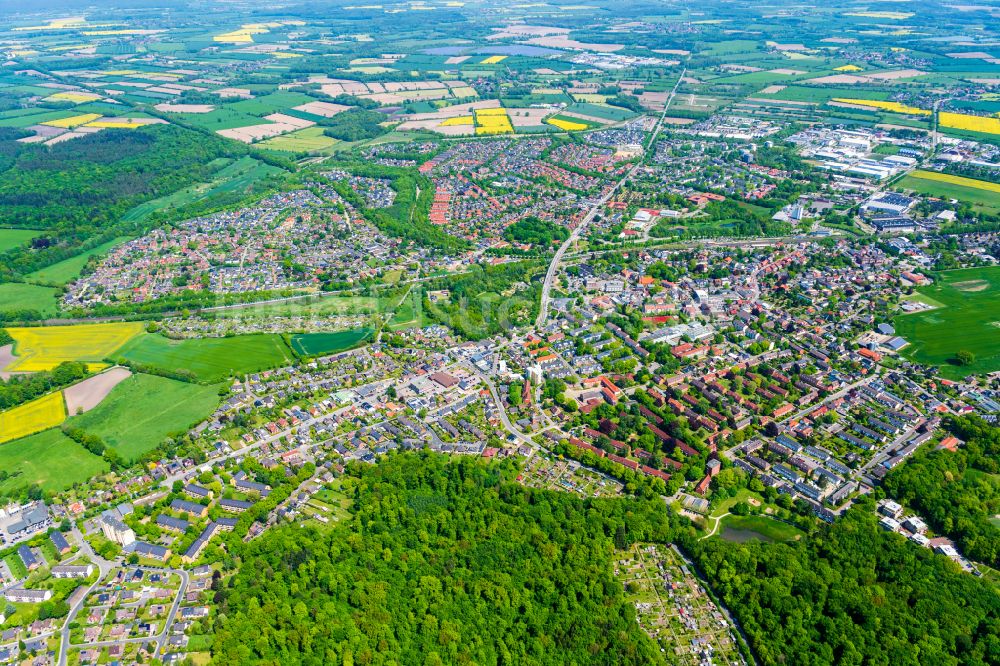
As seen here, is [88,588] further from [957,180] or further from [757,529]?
[957,180]

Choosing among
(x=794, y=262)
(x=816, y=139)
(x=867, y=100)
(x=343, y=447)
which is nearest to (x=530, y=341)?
(x=343, y=447)

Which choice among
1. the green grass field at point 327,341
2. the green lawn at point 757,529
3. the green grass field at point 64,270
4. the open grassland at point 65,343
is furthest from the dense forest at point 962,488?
the green grass field at point 64,270

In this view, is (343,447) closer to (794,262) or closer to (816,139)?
(794,262)

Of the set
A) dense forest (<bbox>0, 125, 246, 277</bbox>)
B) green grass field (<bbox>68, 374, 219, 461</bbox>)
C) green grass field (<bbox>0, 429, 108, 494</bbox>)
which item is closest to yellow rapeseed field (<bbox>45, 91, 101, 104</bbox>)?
dense forest (<bbox>0, 125, 246, 277</bbox>)

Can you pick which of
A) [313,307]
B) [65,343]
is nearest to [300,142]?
[313,307]

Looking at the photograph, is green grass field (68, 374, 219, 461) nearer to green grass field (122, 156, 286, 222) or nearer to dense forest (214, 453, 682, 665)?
dense forest (214, 453, 682, 665)
